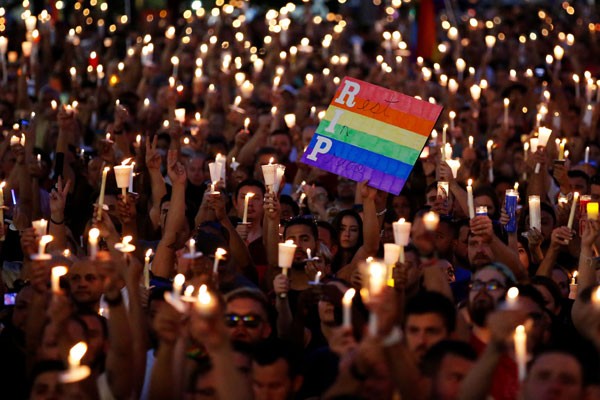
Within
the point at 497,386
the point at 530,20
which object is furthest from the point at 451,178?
the point at 530,20

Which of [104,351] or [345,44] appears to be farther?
[345,44]

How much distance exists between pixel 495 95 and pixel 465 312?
7.64 meters

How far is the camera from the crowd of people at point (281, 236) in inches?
211

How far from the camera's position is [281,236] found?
340 inches

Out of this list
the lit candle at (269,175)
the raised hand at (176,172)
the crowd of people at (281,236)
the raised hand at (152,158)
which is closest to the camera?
the crowd of people at (281,236)

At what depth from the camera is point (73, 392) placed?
5207mm

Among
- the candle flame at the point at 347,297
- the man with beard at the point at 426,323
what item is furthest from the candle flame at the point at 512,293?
the candle flame at the point at 347,297

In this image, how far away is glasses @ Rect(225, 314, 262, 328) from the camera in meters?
6.48

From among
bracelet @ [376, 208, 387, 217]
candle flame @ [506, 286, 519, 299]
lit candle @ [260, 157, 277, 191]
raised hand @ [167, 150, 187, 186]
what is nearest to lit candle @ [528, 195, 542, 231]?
bracelet @ [376, 208, 387, 217]

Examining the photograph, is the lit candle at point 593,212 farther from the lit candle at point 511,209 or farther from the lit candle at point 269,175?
the lit candle at point 269,175

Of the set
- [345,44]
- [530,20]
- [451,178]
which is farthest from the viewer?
[530,20]

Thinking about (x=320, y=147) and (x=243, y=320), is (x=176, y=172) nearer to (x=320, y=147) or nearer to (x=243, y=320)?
(x=320, y=147)

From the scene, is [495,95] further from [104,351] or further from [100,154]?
[104,351]

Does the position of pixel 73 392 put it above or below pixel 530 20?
below
